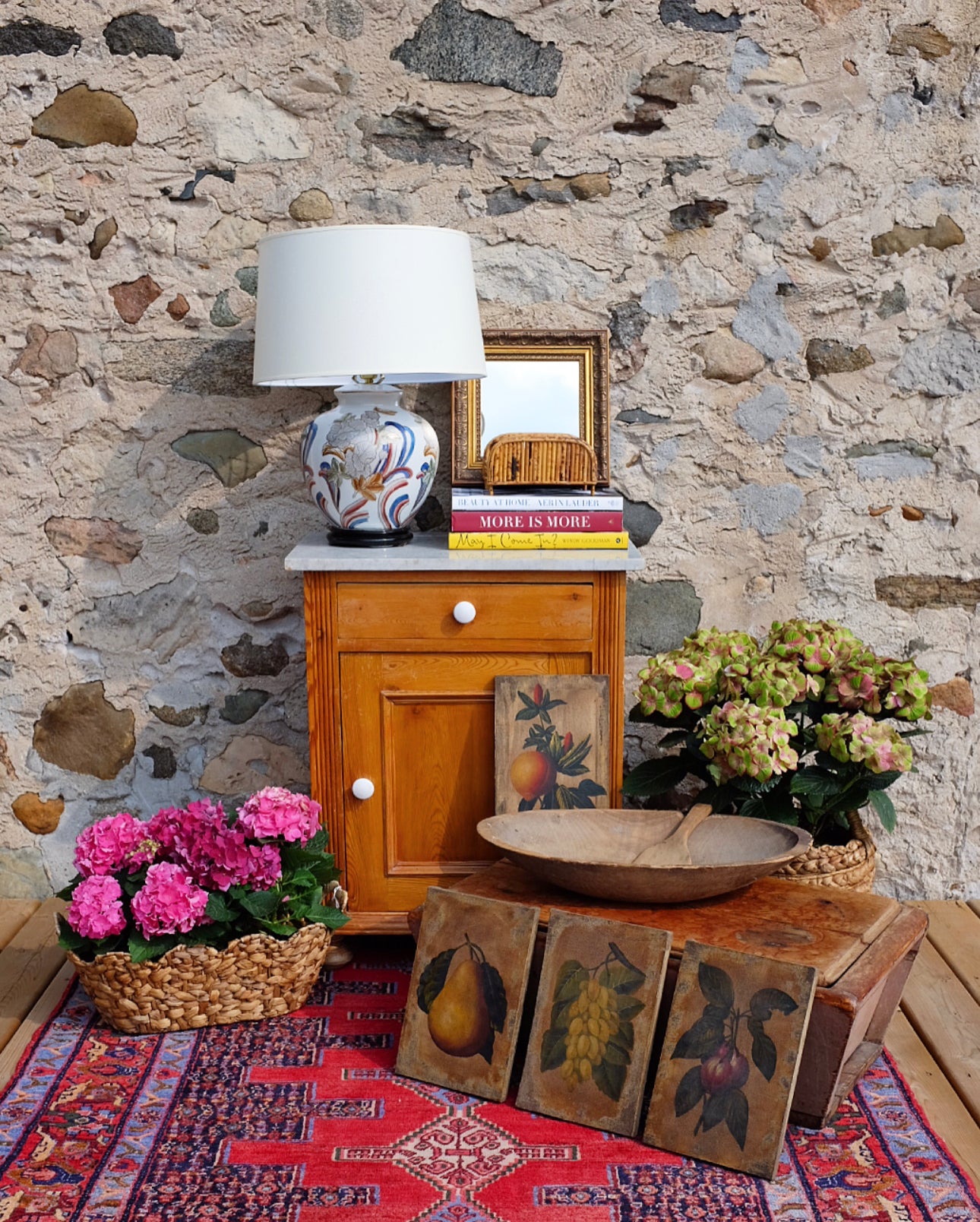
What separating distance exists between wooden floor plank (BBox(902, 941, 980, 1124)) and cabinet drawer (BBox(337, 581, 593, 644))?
3.17ft

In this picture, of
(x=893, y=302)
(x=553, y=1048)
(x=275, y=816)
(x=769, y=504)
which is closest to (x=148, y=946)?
(x=275, y=816)

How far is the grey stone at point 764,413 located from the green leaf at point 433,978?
4.54 ft

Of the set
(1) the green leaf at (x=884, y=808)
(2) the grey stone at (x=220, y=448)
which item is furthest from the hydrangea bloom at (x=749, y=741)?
(2) the grey stone at (x=220, y=448)

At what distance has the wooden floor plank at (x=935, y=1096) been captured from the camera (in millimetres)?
1869

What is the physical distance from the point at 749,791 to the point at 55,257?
1894mm

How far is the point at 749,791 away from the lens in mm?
2342

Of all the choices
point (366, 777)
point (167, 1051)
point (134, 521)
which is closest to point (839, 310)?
point (366, 777)

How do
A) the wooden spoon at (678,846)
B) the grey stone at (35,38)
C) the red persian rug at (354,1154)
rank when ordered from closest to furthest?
the red persian rug at (354,1154)
the wooden spoon at (678,846)
the grey stone at (35,38)

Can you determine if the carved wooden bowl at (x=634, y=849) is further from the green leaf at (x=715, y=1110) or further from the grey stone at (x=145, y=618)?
the grey stone at (x=145, y=618)

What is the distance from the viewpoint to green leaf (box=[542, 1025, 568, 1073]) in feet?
6.33

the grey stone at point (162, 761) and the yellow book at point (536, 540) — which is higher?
the yellow book at point (536, 540)

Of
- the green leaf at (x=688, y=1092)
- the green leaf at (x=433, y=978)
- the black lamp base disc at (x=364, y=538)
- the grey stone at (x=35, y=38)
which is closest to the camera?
the green leaf at (x=688, y=1092)

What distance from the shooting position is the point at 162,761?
2.85m

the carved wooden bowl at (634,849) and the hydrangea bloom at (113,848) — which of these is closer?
the carved wooden bowl at (634,849)
